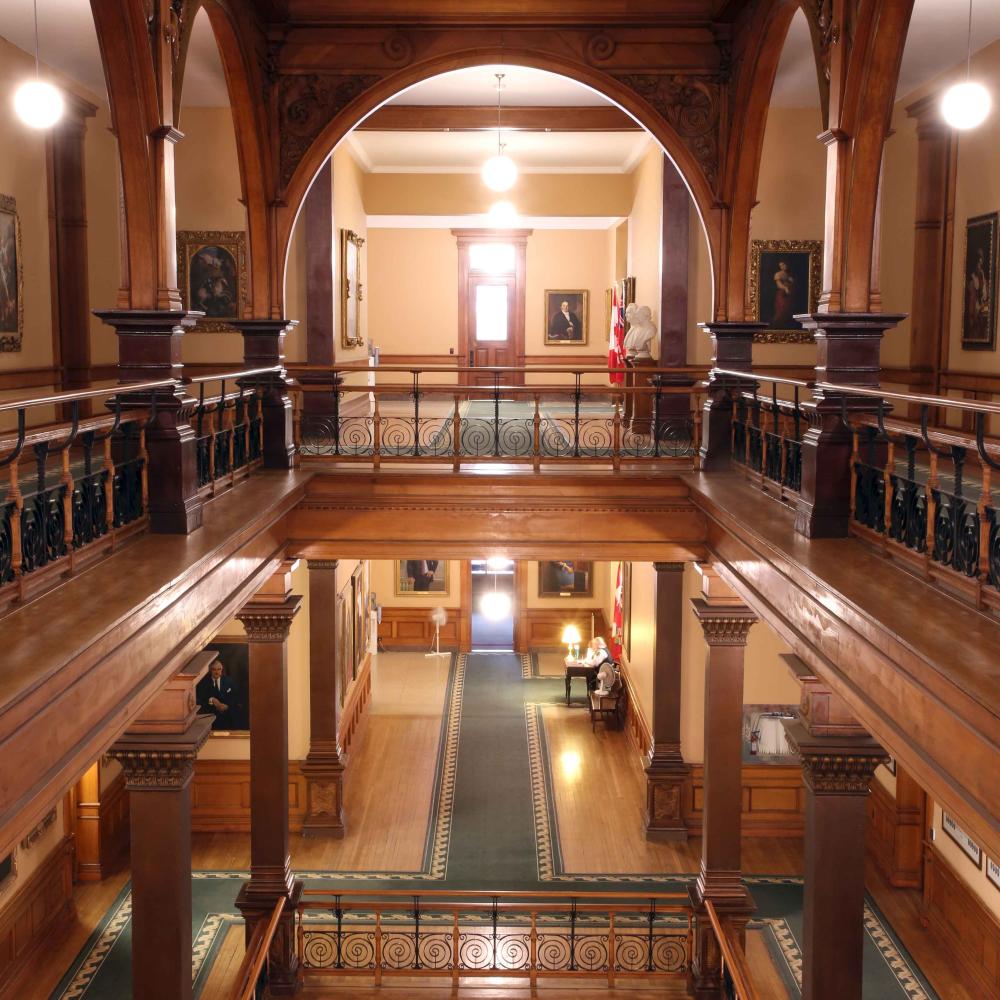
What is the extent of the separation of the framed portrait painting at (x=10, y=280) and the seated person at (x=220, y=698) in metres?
4.41

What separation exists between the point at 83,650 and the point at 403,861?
9.00 meters

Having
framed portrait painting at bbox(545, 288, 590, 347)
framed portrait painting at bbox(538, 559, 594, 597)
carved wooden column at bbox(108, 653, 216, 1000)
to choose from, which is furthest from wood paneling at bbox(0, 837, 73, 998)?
framed portrait painting at bbox(545, 288, 590, 347)

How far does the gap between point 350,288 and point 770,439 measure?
789 cm

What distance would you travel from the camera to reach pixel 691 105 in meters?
9.84

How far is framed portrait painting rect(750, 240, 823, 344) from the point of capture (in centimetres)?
1231

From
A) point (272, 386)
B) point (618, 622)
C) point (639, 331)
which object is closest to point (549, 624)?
point (618, 622)

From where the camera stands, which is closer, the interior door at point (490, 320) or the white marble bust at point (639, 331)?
the white marble bust at point (639, 331)

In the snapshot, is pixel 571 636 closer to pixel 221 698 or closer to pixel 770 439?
pixel 221 698

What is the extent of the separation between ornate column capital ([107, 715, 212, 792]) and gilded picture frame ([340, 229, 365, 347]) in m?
8.26

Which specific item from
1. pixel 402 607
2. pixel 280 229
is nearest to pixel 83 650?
pixel 280 229

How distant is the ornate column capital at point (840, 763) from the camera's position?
670 cm

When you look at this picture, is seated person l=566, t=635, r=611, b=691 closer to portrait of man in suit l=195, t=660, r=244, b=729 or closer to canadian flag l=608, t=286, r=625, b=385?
canadian flag l=608, t=286, r=625, b=385

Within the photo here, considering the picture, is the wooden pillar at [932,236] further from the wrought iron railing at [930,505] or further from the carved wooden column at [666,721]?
the wrought iron railing at [930,505]

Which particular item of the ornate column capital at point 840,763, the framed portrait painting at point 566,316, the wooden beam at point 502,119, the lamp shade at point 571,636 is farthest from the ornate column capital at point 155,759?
the framed portrait painting at point 566,316
